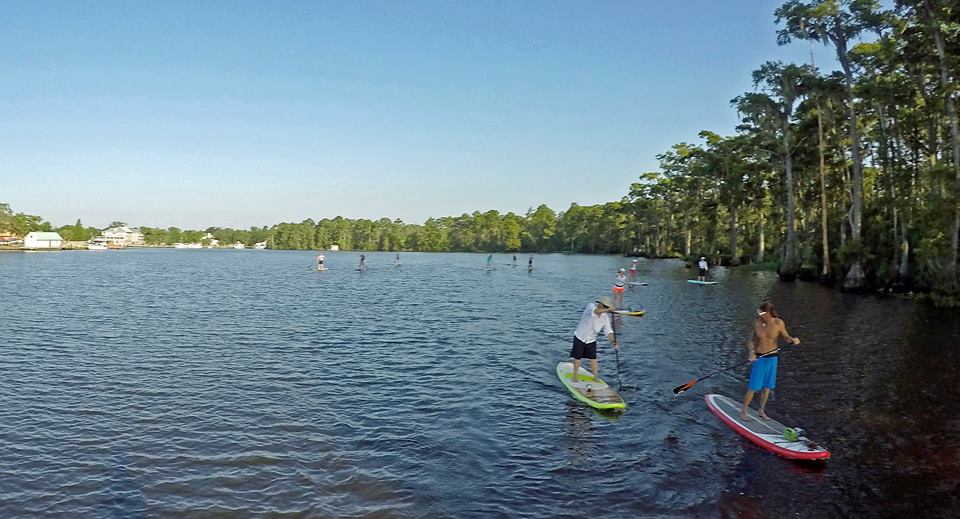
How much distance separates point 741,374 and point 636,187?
104m

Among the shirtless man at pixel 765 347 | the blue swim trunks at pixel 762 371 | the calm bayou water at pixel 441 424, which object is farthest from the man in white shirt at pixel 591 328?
the blue swim trunks at pixel 762 371

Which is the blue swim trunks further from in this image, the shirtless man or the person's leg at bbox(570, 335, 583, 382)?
the person's leg at bbox(570, 335, 583, 382)

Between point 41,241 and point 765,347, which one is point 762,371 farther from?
point 41,241

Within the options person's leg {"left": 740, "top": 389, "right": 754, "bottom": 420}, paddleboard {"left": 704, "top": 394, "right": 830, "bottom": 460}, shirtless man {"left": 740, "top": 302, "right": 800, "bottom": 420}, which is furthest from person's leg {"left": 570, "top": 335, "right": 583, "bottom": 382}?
shirtless man {"left": 740, "top": 302, "right": 800, "bottom": 420}

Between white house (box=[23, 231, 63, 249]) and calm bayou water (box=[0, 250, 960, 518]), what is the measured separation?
157813 millimetres

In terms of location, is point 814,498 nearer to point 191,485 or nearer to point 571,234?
point 191,485

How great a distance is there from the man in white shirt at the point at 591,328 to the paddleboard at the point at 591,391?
241mm

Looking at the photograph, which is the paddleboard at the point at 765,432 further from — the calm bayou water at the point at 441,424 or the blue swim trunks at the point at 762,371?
the blue swim trunks at the point at 762,371

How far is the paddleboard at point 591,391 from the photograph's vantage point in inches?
497

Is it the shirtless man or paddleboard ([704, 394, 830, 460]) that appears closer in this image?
paddleboard ([704, 394, 830, 460])

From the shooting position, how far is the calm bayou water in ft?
26.9

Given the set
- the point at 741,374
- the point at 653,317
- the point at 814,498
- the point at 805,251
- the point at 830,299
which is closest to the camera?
the point at 814,498

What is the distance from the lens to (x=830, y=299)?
3622 cm

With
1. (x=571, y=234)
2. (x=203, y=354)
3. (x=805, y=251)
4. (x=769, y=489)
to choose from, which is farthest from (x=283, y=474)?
(x=571, y=234)
